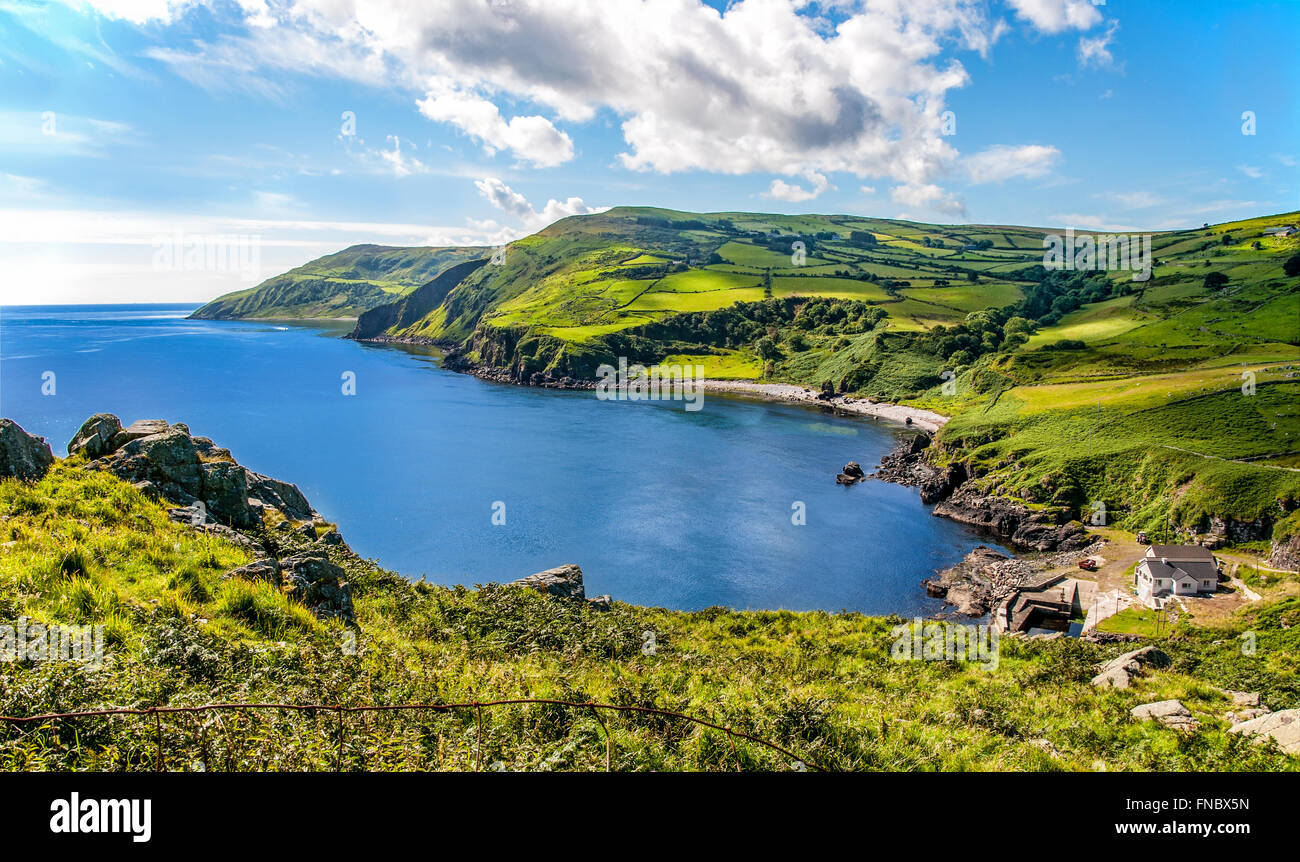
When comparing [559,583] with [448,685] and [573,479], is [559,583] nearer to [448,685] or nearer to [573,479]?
[448,685]

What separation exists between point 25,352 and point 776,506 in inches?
7661

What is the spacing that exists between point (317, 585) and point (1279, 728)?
22.9m

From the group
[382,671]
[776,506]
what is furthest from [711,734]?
[776,506]

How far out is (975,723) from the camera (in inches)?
587

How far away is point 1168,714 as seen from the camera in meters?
16.6

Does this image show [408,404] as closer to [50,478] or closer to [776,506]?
[776,506]

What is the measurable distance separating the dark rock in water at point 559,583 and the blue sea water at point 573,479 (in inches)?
573

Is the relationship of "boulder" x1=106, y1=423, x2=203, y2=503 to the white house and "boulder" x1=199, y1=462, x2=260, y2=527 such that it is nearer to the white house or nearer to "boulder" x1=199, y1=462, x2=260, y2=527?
"boulder" x1=199, y1=462, x2=260, y2=527

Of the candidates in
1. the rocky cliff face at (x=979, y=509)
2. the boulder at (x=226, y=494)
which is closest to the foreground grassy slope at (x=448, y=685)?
the boulder at (x=226, y=494)

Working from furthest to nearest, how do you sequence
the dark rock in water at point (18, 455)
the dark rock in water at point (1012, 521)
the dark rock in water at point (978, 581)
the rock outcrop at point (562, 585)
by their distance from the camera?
the dark rock in water at point (1012, 521) < the dark rock in water at point (978, 581) < the rock outcrop at point (562, 585) < the dark rock in water at point (18, 455)

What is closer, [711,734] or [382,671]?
[711,734]

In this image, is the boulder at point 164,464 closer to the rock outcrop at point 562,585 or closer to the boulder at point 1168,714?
the rock outcrop at point 562,585

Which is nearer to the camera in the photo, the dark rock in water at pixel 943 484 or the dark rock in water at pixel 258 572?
the dark rock in water at pixel 258 572

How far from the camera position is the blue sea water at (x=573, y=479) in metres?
51.2
